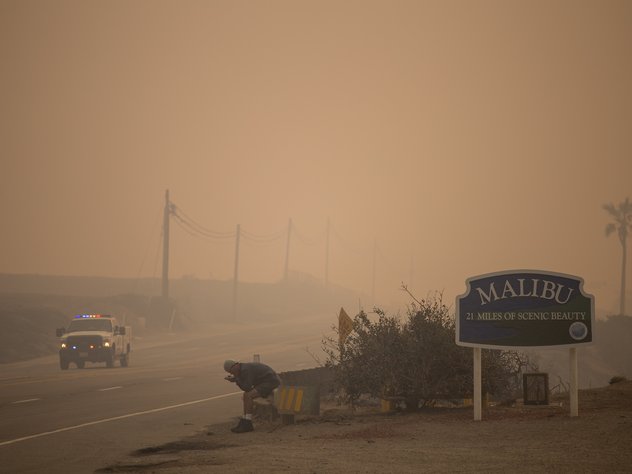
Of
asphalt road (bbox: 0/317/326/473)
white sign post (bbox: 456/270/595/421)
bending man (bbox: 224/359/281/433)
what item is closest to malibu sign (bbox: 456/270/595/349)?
white sign post (bbox: 456/270/595/421)

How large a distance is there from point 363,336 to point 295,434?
325 cm

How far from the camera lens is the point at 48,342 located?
58.1 metres

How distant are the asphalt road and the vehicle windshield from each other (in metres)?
3.45

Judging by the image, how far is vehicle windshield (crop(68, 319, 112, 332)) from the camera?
1511 inches

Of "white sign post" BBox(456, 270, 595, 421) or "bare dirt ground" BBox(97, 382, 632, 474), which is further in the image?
"white sign post" BBox(456, 270, 595, 421)

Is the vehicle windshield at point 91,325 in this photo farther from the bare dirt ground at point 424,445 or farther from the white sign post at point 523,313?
the white sign post at point 523,313

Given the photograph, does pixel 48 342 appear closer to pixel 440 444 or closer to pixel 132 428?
pixel 132 428

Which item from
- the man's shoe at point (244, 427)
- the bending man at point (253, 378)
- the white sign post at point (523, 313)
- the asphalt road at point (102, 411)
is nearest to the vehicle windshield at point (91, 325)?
the asphalt road at point (102, 411)

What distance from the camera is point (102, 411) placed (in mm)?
19984

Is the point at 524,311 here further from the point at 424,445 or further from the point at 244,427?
the point at 244,427

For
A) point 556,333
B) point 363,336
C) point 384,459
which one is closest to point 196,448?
point 384,459

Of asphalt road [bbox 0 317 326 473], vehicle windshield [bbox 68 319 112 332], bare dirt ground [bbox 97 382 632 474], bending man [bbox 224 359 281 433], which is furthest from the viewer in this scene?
vehicle windshield [bbox 68 319 112 332]

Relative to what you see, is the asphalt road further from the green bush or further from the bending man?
the green bush

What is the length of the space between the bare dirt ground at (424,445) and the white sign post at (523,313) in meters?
1.22
